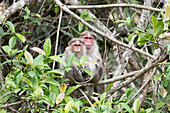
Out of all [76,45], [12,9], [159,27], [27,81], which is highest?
[12,9]

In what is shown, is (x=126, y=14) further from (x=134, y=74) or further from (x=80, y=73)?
(x=134, y=74)

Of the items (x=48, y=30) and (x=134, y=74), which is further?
(x=48, y=30)

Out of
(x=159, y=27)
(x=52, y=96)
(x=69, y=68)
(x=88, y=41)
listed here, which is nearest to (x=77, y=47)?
(x=88, y=41)

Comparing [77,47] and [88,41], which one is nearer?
[77,47]

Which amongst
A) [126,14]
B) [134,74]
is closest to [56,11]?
[126,14]

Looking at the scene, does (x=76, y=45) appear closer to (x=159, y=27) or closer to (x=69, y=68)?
(x=69, y=68)

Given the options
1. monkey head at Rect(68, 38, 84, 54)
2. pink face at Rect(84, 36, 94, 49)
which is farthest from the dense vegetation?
pink face at Rect(84, 36, 94, 49)

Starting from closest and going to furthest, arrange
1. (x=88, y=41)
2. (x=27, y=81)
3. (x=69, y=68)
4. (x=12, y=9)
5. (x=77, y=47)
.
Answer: (x=27, y=81), (x=69, y=68), (x=77, y=47), (x=12, y=9), (x=88, y=41)

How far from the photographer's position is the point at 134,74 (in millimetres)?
3189

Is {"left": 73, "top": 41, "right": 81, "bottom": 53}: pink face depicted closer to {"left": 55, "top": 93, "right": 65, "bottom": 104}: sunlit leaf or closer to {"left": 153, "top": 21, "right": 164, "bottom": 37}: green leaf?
{"left": 55, "top": 93, "right": 65, "bottom": 104}: sunlit leaf

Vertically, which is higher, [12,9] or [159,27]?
[12,9]

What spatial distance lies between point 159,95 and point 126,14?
244 cm

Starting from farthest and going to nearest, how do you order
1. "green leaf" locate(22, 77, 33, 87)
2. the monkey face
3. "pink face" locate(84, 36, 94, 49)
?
"pink face" locate(84, 36, 94, 49) → the monkey face → "green leaf" locate(22, 77, 33, 87)

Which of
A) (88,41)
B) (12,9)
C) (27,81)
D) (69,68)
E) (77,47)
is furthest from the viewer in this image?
(88,41)
